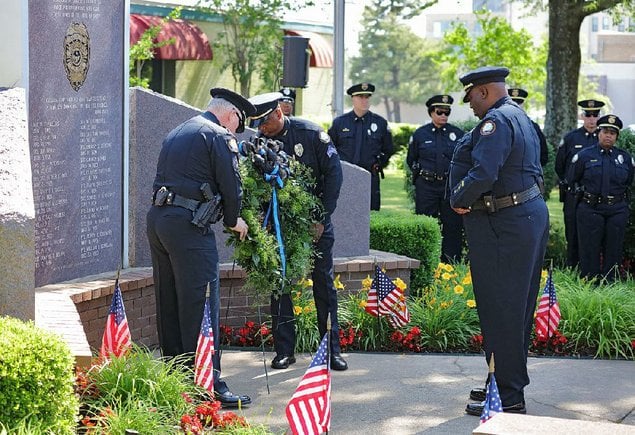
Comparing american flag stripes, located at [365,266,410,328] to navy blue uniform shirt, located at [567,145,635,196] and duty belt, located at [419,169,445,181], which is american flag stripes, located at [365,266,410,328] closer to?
navy blue uniform shirt, located at [567,145,635,196]

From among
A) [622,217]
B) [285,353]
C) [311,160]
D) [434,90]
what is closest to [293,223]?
[311,160]

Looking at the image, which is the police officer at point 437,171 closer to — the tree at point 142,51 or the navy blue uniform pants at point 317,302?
the navy blue uniform pants at point 317,302

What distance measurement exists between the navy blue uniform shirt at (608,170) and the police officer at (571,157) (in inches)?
14.8

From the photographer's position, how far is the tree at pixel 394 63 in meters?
78.1

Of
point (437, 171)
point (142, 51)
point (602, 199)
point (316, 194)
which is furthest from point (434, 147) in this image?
point (142, 51)

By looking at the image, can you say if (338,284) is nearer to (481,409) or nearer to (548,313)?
(548,313)

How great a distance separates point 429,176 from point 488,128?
6295 millimetres

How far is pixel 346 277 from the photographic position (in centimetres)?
984

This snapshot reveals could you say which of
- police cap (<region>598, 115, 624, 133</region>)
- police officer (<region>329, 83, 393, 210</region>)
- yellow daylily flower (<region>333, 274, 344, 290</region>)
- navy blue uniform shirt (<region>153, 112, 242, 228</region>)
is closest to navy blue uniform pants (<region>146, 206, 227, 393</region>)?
navy blue uniform shirt (<region>153, 112, 242, 228</region>)

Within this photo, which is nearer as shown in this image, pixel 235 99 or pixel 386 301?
pixel 235 99

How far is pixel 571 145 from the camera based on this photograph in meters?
13.0

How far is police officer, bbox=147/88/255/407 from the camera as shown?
265 inches

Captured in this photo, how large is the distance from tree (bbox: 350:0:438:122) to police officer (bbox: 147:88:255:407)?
2801 inches

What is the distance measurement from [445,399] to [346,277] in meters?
2.62
